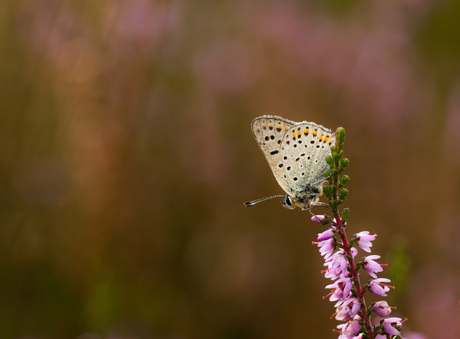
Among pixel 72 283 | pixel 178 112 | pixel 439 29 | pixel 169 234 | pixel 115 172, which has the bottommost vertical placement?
pixel 72 283

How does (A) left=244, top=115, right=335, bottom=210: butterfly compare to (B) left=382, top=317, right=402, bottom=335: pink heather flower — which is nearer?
(B) left=382, top=317, right=402, bottom=335: pink heather flower

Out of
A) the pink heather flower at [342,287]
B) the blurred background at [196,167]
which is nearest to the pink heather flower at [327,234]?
the pink heather flower at [342,287]

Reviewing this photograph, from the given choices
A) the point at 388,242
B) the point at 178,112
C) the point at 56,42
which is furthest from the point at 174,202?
the point at 388,242

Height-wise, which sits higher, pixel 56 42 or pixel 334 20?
pixel 334 20

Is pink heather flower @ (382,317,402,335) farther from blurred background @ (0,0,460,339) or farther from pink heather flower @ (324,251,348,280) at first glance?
blurred background @ (0,0,460,339)

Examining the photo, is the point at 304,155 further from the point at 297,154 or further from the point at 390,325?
the point at 390,325

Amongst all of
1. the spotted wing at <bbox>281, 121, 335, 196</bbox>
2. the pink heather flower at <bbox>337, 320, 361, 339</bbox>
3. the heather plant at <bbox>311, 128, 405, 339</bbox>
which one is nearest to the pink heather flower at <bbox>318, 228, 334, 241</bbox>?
the heather plant at <bbox>311, 128, 405, 339</bbox>

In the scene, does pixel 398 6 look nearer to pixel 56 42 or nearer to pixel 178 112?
pixel 178 112

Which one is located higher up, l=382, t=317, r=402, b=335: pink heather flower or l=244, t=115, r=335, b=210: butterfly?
l=244, t=115, r=335, b=210: butterfly
